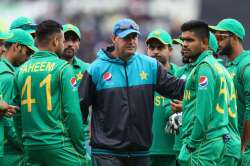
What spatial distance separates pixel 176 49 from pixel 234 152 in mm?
12145

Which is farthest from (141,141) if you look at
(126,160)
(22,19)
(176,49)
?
(176,49)

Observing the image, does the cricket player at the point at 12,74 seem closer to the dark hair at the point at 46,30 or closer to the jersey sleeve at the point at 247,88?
the dark hair at the point at 46,30

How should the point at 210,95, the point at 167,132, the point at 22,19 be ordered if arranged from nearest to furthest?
the point at 210,95 < the point at 167,132 < the point at 22,19

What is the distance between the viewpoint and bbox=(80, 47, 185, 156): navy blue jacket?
9.91m

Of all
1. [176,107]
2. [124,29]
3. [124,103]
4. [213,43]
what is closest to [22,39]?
[124,29]

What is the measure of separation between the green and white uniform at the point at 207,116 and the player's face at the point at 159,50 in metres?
2.41

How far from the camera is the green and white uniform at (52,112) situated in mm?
9344

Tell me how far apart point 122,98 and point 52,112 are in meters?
0.91

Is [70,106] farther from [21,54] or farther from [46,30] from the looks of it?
[21,54]

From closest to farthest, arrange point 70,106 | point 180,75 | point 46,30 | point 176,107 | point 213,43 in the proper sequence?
point 70,106, point 46,30, point 176,107, point 213,43, point 180,75

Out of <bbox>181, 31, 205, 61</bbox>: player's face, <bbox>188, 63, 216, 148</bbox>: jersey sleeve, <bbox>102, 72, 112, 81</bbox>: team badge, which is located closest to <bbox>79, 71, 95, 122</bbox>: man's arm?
<bbox>102, 72, 112, 81</bbox>: team badge

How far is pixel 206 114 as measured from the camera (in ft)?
29.7

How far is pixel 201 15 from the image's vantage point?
858 inches

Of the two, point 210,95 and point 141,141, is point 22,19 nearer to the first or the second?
point 141,141
